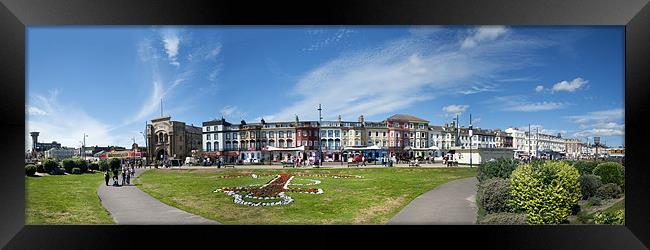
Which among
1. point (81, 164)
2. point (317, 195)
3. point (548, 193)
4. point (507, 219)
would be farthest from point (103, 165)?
point (548, 193)

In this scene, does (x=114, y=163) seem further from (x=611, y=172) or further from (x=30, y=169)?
(x=611, y=172)

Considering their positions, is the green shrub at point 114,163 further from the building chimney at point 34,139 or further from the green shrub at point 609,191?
the green shrub at point 609,191

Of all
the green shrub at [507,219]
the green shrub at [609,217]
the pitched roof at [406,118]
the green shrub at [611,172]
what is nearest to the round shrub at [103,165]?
the pitched roof at [406,118]

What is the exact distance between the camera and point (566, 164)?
588 centimetres

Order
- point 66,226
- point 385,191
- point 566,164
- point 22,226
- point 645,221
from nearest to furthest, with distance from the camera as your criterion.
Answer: point 645,221 → point 22,226 → point 66,226 → point 566,164 → point 385,191

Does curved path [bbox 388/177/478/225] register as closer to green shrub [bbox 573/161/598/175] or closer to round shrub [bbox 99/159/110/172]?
green shrub [bbox 573/161/598/175]

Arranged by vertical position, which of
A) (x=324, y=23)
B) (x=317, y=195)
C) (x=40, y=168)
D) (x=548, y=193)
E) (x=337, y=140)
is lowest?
(x=317, y=195)

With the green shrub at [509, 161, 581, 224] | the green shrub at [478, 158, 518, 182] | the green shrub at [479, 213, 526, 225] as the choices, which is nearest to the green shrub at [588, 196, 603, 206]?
the green shrub at [509, 161, 581, 224]

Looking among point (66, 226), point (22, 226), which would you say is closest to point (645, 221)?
point (66, 226)

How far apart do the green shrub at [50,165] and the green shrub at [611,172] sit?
11.1 meters

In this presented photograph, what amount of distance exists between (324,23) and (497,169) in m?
5.13

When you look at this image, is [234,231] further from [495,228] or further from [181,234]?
[495,228]

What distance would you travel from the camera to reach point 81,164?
7.13 meters

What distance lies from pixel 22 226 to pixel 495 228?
6.32 metres
